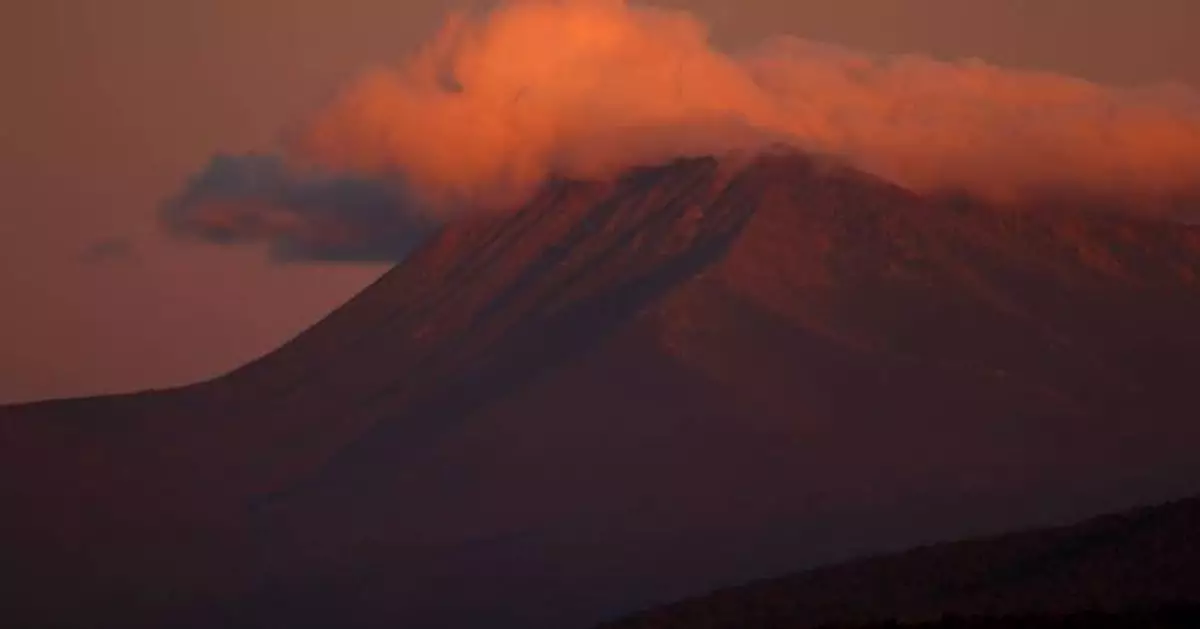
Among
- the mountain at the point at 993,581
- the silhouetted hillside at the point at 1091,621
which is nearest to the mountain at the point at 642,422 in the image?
the mountain at the point at 993,581

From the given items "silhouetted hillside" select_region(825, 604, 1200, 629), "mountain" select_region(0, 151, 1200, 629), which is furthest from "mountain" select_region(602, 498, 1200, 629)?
"mountain" select_region(0, 151, 1200, 629)

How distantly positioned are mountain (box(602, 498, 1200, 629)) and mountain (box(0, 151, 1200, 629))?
53.1 meters

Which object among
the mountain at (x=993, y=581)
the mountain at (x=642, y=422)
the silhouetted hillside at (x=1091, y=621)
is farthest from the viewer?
A: the mountain at (x=642, y=422)

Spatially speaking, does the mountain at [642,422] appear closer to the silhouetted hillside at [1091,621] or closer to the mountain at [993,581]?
the mountain at [993,581]

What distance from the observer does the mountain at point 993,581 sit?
184 feet

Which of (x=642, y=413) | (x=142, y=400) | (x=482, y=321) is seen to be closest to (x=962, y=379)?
(x=642, y=413)

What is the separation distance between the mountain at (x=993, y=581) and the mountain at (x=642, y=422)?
174 ft

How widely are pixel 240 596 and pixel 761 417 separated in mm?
37235

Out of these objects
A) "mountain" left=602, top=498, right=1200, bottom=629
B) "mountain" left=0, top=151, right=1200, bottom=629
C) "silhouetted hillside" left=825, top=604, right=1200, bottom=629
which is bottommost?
"silhouetted hillside" left=825, top=604, right=1200, bottom=629

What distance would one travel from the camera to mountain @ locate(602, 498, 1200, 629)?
184ft

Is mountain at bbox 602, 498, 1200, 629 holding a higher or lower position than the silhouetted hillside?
higher

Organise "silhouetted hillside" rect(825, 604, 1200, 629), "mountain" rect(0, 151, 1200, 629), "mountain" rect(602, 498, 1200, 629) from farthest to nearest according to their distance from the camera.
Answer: "mountain" rect(0, 151, 1200, 629), "mountain" rect(602, 498, 1200, 629), "silhouetted hillside" rect(825, 604, 1200, 629)

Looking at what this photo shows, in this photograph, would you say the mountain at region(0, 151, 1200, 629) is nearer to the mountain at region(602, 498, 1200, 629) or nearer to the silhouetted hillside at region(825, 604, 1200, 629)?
the mountain at region(602, 498, 1200, 629)

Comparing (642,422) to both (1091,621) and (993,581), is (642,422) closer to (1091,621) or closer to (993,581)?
(993,581)
